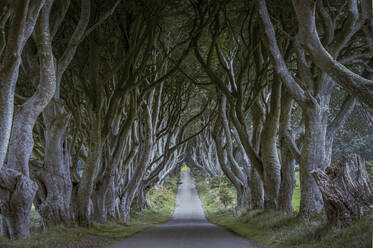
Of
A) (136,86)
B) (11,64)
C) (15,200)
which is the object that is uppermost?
(136,86)

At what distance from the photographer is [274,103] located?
12.7 metres

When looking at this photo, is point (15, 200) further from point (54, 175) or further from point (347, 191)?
point (347, 191)

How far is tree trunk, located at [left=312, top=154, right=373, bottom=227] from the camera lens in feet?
23.4

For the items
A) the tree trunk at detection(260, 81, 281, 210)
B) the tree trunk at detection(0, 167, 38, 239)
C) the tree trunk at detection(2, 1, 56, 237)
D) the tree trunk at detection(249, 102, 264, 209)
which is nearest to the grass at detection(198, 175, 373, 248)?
the tree trunk at detection(260, 81, 281, 210)

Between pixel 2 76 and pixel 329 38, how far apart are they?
8.60 metres

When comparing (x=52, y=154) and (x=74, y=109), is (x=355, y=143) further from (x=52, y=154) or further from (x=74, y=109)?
(x=52, y=154)

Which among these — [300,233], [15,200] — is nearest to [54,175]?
[15,200]

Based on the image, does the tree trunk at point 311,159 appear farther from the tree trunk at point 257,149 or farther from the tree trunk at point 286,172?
the tree trunk at point 257,149

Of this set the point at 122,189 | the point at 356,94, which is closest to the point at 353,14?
the point at 356,94

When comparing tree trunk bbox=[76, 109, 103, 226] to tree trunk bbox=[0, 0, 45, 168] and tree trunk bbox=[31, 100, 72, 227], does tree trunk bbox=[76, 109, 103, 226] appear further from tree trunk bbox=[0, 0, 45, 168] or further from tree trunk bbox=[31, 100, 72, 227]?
tree trunk bbox=[0, 0, 45, 168]

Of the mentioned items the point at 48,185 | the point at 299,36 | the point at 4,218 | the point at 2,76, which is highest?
the point at 299,36

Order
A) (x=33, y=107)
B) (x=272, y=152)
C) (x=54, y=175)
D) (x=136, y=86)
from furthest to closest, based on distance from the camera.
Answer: (x=136, y=86) → (x=272, y=152) → (x=54, y=175) → (x=33, y=107)

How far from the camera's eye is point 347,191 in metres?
7.32

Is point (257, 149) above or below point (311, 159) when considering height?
above
